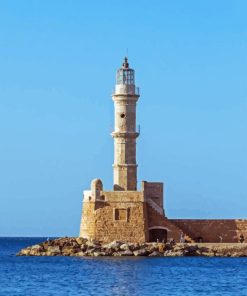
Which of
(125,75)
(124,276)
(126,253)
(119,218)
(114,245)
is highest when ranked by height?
(125,75)

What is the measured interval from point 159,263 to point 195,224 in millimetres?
6438

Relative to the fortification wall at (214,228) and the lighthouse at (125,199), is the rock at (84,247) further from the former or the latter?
the fortification wall at (214,228)

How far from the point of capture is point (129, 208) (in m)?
55.7

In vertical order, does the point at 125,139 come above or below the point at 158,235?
above

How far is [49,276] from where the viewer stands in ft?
155


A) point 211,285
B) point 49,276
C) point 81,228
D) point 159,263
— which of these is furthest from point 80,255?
point 211,285

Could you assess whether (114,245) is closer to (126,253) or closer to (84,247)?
(126,253)

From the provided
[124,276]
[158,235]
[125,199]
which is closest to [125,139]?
[125,199]

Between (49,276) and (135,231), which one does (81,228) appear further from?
(49,276)

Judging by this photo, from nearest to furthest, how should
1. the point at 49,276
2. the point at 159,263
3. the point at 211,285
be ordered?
the point at 211,285, the point at 49,276, the point at 159,263

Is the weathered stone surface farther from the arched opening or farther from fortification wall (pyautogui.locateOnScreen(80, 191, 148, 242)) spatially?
the arched opening

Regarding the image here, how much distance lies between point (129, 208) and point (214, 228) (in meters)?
5.33

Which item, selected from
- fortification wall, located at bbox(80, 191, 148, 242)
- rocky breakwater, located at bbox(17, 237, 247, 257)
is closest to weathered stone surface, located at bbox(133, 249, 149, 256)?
rocky breakwater, located at bbox(17, 237, 247, 257)

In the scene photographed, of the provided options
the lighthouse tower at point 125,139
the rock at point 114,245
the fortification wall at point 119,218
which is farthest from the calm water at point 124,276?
the lighthouse tower at point 125,139
